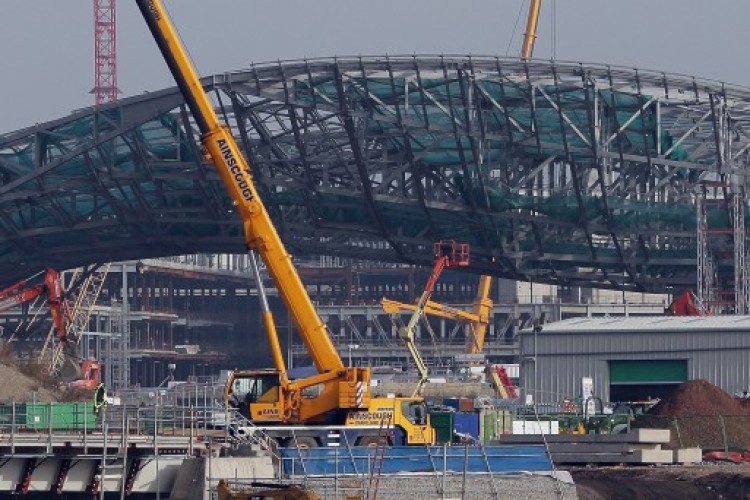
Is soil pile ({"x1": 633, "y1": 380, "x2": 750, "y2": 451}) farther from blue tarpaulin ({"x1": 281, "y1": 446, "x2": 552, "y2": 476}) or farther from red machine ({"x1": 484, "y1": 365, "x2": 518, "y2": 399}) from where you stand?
red machine ({"x1": 484, "y1": 365, "x2": 518, "y2": 399})

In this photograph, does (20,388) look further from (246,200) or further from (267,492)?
(267,492)

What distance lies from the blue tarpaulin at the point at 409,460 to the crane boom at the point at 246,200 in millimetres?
5869

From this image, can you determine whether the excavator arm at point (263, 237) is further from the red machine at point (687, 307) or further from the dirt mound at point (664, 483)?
the red machine at point (687, 307)

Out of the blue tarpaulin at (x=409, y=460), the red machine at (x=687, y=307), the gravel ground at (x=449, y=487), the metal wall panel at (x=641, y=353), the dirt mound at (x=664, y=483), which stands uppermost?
the red machine at (x=687, y=307)

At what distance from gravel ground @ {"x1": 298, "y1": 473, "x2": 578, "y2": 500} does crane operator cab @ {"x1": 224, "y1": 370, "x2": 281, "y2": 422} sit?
8694 millimetres

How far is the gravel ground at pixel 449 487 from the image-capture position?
46.5 meters

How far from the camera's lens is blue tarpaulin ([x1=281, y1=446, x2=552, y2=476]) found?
4916 cm

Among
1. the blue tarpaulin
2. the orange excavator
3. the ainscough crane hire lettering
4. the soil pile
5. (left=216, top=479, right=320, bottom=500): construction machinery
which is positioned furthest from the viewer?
the orange excavator

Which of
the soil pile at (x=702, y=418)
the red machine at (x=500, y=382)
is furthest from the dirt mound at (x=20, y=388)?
the red machine at (x=500, y=382)

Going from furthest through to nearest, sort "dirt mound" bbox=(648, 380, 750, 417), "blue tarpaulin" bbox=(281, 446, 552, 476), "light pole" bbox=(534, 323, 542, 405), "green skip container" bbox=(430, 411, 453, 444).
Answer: "light pole" bbox=(534, 323, 542, 405), "dirt mound" bbox=(648, 380, 750, 417), "green skip container" bbox=(430, 411, 453, 444), "blue tarpaulin" bbox=(281, 446, 552, 476)

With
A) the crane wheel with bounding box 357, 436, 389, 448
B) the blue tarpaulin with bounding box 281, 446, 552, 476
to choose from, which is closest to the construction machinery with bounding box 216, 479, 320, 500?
the blue tarpaulin with bounding box 281, 446, 552, 476

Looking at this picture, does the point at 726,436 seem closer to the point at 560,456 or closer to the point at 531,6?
the point at 560,456

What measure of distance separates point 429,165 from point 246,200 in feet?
123

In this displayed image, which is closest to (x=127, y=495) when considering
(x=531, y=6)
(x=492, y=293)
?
(x=531, y=6)
